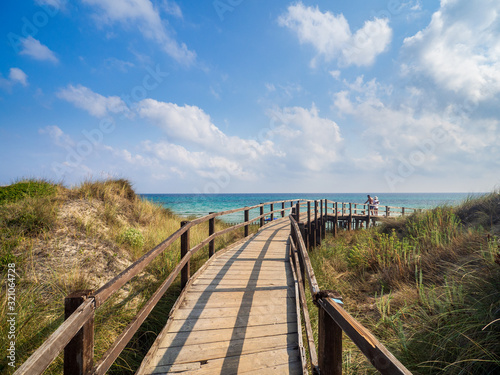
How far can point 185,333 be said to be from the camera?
2.95m

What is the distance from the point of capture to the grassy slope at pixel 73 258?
9.86 feet

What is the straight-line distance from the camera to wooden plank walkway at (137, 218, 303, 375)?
2459 millimetres

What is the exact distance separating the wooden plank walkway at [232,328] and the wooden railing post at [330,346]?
90cm

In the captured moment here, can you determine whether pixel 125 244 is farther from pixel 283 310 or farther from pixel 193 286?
pixel 283 310

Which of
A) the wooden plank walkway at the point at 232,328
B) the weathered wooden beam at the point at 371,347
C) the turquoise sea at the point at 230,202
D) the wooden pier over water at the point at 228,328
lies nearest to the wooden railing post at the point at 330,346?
the wooden pier over water at the point at 228,328

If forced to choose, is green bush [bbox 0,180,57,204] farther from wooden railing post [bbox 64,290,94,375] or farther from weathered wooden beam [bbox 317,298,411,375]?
weathered wooden beam [bbox 317,298,411,375]

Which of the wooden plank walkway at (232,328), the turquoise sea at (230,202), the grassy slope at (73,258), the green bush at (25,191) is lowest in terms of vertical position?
the turquoise sea at (230,202)

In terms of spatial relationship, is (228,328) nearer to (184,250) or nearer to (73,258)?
(184,250)

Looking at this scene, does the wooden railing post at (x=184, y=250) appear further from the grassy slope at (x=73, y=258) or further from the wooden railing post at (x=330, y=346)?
the wooden railing post at (x=330, y=346)

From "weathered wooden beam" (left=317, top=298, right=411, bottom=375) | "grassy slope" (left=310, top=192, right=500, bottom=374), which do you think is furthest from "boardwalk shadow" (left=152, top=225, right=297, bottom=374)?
"weathered wooden beam" (left=317, top=298, right=411, bottom=375)

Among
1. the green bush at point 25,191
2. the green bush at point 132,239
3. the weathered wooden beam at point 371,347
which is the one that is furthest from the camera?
the green bush at point 25,191

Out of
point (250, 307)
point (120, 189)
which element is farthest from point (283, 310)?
point (120, 189)

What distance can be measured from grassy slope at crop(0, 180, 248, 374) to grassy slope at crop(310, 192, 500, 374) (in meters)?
2.95

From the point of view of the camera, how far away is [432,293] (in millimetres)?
Answer: 3936
